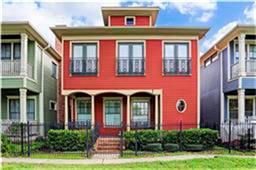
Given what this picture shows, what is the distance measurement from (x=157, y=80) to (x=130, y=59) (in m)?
1.90

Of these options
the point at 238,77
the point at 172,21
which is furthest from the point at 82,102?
the point at 238,77

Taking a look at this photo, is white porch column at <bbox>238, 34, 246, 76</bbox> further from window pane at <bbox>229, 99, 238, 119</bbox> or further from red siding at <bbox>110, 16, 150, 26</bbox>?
red siding at <bbox>110, 16, 150, 26</bbox>

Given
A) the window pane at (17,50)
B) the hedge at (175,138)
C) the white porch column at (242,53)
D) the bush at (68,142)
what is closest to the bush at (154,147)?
the hedge at (175,138)

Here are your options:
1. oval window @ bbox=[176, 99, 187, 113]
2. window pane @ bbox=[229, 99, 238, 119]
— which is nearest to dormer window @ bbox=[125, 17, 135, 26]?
oval window @ bbox=[176, 99, 187, 113]

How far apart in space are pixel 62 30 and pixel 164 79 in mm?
6192

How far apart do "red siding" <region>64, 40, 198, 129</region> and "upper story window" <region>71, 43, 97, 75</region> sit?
299 millimetres

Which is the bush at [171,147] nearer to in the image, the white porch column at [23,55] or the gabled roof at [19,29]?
the white porch column at [23,55]

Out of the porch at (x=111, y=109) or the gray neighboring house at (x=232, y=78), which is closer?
the gray neighboring house at (x=232, y=78)

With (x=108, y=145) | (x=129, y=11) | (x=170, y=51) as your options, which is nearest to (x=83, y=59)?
(x=129, y=11)

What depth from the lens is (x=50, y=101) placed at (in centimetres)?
2448

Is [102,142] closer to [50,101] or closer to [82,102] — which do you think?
[82,102]

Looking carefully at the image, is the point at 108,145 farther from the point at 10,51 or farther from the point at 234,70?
the point at 234,70

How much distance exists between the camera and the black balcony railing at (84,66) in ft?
66.5

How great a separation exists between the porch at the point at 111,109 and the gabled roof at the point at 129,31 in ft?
11.0
